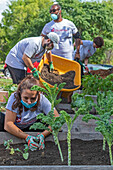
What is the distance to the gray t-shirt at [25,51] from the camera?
412 centimetres

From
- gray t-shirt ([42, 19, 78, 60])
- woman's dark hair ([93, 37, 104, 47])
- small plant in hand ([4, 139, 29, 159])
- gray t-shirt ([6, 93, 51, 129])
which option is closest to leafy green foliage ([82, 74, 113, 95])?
gray t-shirt ([42, 19, 78, 60])

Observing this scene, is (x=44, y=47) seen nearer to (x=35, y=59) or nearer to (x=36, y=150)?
(x=35, y=59)


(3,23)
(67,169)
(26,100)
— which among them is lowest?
(3,23)

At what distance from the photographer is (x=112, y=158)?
227 cm

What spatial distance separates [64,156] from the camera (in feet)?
7.66

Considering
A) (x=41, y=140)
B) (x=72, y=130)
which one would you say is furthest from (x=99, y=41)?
(x=41, y=140)

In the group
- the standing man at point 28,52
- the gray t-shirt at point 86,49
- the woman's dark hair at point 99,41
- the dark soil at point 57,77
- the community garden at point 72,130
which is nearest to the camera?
the community garden at point 72,130

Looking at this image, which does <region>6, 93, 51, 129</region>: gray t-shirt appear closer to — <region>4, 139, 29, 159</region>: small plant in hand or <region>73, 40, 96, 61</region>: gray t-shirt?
<region>4, 139, 29, 159</region>: small plant in hand

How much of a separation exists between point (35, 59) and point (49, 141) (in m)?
2.08

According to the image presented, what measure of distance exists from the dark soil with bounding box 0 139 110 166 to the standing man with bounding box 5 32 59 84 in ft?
5.33

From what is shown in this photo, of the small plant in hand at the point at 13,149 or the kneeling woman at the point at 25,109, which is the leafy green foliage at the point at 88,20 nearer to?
the kneeling woman at the point at 25,109

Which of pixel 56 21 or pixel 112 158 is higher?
pixel 56 21

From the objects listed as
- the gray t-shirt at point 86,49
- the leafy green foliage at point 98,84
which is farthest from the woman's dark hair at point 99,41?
the leafy green foliage at point 98,84

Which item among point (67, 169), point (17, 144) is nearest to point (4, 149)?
point (17, 144)
